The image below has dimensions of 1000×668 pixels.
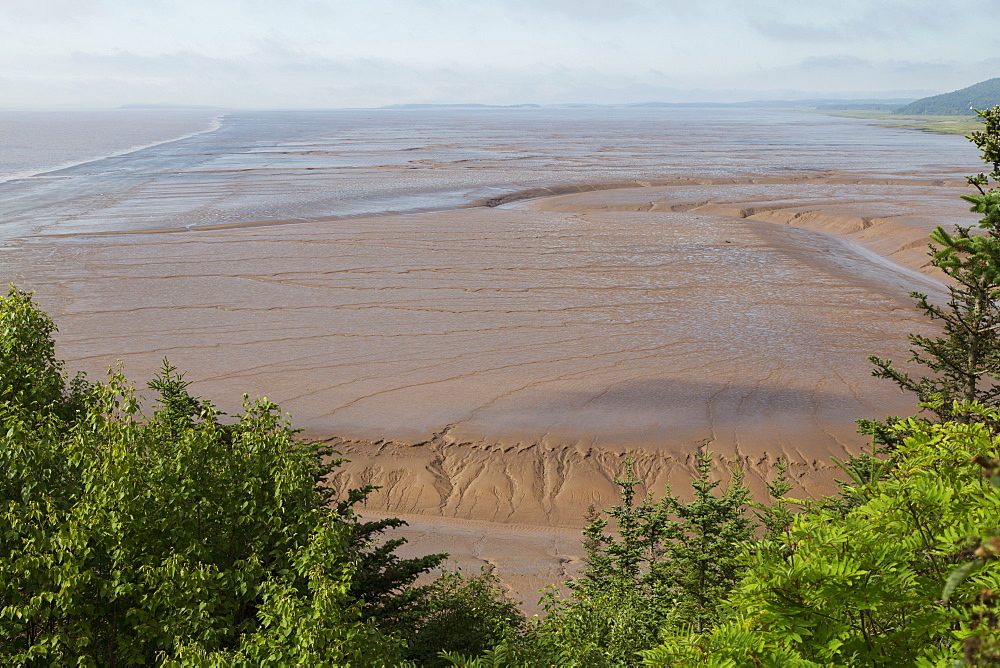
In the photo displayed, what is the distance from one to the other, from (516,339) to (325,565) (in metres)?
20.7

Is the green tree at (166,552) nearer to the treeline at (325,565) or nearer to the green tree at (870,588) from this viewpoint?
the treeline at (325,565)

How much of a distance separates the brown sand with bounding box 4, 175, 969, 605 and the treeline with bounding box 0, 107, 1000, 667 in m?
5.75

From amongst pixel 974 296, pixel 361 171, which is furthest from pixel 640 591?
pixel 361 171

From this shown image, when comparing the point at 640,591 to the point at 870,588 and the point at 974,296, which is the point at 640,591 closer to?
the point at 974,296

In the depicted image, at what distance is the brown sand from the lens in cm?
1897

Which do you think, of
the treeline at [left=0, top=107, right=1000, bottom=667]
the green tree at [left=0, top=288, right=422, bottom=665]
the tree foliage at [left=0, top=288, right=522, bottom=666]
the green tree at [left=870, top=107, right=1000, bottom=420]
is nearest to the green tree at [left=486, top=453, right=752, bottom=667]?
the treeline at [left=0, top=107, right=1000, bottom=667]

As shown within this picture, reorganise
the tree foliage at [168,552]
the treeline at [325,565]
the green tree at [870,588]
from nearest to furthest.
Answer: the green tree at [870,588], the treeline at [325,565], the tree foliage at [168,552]

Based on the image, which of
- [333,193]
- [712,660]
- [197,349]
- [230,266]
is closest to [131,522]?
[712,660]

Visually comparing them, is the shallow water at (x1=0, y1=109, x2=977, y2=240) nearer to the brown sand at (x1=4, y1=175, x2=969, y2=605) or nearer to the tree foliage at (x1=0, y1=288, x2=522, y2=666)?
the brown sand at (x1=4, y1=175, x2=969, y2=605)

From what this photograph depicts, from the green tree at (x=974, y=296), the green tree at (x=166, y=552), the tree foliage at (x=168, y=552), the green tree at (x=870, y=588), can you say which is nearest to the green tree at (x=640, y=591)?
the tree foliage at (x=168, y=552)

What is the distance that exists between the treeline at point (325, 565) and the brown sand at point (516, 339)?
575cm

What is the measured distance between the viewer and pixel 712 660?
181 inches

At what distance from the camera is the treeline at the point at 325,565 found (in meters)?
4.64

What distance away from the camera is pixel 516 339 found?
89.2 ft
